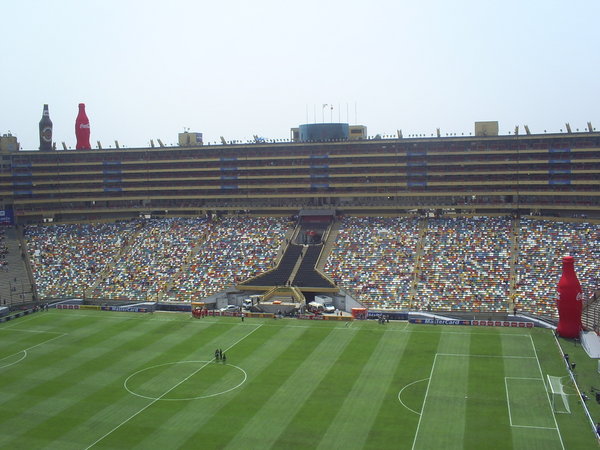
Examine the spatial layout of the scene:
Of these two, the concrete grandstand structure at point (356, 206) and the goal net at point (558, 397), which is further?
the concrete grandstand structure at point (356, 206)

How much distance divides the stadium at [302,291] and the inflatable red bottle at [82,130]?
2423 mm

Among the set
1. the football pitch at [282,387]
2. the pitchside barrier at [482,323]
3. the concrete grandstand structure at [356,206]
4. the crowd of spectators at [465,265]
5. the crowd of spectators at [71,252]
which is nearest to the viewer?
the football pitch at [282,387]

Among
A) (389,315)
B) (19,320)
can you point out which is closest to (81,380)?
(19,320)

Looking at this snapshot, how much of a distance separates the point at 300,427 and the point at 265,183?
67.3 meters

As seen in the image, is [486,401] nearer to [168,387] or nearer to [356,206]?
[168,387]

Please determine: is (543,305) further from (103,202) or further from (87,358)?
(103,202)

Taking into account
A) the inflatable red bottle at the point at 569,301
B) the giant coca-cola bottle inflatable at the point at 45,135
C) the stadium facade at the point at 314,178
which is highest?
the giant coca-cola bottle inflatable at the point at 45,135

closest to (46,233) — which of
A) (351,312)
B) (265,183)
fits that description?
(265,183)

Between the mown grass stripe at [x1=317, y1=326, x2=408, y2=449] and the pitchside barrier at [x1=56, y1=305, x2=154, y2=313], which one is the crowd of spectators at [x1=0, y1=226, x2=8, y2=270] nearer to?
the pitchside barrier at [x1=56, y1=305, x2=154, y2=313]

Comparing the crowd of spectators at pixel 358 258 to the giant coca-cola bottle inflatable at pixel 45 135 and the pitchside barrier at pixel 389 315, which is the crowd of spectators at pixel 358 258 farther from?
the giant coca-cola bottle inflatable at pixel 45 135

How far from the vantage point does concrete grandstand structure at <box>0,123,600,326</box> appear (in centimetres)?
8388

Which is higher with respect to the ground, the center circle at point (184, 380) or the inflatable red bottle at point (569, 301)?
the inflatable red bottle at point (569, 301)

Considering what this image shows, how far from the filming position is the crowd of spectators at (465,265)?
77.8 meters

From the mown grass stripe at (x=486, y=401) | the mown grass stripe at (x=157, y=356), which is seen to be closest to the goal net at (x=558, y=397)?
the mown grass stripe at (x=486, y=401)
